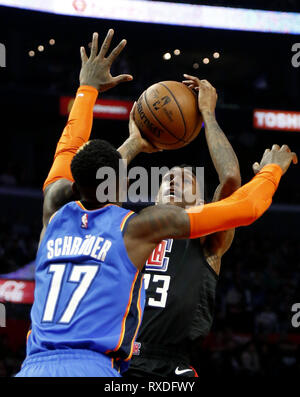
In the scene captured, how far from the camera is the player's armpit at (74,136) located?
2.74m


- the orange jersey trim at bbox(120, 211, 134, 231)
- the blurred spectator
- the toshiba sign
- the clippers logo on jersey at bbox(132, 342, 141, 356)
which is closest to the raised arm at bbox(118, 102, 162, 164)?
the orange jersey trim at bbox(120, 211, 134, 231)

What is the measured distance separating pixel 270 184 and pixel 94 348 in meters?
1.12

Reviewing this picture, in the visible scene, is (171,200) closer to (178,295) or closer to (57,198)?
(178,295)

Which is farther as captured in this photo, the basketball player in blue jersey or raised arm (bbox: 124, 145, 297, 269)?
raised arm (bbox: 124, 145, 297, 269)

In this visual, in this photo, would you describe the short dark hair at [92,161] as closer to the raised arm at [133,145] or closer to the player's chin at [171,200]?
the raised arm at [133,145]

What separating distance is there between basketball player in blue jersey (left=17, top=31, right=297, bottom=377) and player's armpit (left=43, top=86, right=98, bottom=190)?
10.1 inches

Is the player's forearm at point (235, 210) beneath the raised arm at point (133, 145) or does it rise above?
beneath

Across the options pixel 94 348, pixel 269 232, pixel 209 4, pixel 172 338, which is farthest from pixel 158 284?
pixel 269 232

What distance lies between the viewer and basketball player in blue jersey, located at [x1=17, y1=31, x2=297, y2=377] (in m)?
2.19

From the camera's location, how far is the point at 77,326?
219 centimetres

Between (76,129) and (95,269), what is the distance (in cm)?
88

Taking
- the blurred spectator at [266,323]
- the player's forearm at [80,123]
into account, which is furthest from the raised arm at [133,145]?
the blurred spectator at [266,323]

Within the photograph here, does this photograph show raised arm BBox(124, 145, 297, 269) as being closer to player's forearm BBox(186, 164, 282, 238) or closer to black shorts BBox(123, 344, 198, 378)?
player's forearm BBox(186, 164, 282, 238)

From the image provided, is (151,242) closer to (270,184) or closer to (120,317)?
(120,317)
